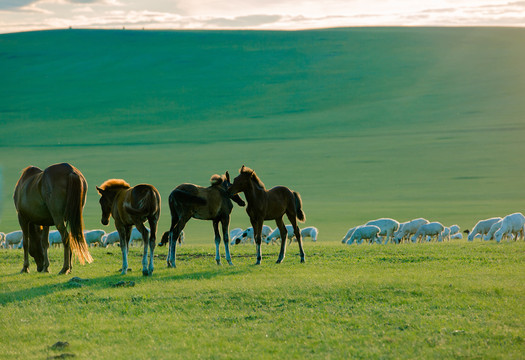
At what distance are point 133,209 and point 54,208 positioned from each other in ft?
5.65

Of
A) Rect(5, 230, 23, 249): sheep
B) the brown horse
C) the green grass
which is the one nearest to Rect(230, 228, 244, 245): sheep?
Rect(5, 230, 23, 249): sheep

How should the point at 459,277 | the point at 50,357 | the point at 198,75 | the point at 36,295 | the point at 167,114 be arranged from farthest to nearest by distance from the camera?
the point at 198,75, the point at 167,114, the point at 459,277, the point at 36,295, the point at 50,357

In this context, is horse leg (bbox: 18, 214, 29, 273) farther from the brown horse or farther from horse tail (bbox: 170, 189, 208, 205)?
horse tail (bbox: 170, 189, 208, 205)

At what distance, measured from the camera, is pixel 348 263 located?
15.9 meters

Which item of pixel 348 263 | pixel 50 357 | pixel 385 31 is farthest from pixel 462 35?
pixel 50 357

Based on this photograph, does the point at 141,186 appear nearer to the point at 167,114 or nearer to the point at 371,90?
the point at 167,114

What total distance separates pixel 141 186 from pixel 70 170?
1.64 metres

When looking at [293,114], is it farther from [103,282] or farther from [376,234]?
[103,282]

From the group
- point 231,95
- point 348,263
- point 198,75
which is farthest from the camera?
point 198,75

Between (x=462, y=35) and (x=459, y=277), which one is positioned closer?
(x=459, y=277)

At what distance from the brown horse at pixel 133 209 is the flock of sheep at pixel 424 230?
472 inches

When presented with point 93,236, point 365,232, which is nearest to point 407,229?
point 365,232

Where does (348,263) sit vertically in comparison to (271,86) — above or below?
below

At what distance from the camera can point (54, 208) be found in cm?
1435
